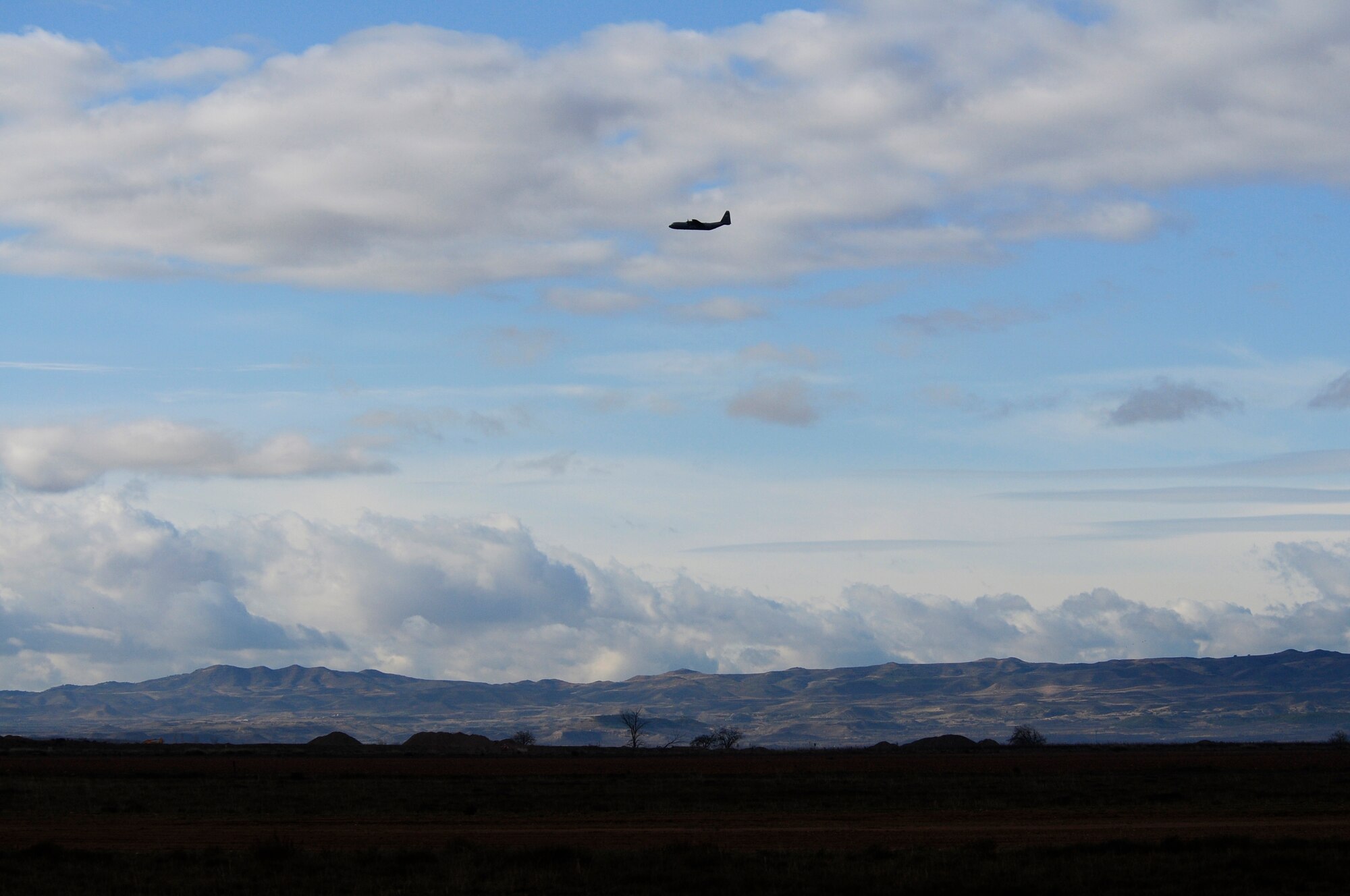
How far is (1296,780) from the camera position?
6638 cm

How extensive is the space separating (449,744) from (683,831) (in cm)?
10717

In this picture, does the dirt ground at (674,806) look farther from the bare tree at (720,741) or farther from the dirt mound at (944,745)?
the bare tree at (720,741)

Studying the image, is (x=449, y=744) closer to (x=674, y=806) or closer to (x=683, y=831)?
(x=674, y=806)

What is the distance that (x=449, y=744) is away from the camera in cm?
14500

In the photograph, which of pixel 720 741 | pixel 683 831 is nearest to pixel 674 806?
pixel 683 831

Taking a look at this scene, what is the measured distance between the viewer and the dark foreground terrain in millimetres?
29750

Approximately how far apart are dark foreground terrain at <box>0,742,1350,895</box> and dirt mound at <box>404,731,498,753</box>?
2155 inches

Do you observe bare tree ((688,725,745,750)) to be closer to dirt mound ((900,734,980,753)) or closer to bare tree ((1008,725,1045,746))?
dirt mound ((900,734,980,753))

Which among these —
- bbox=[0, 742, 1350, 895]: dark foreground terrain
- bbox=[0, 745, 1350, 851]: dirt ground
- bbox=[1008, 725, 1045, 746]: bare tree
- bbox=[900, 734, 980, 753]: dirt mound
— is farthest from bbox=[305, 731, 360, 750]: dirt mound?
bbox=[1008, 725, 1045, 746]: bare tree

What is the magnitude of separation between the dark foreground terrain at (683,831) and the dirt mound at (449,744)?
54735 mm

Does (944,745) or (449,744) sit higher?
(449,744)

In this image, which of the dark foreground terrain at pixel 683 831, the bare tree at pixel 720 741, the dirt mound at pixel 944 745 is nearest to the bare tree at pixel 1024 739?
the dirt mound at pixel 944 745

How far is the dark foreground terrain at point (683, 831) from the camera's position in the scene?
29750mm

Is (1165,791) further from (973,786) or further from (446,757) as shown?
(446,757)
